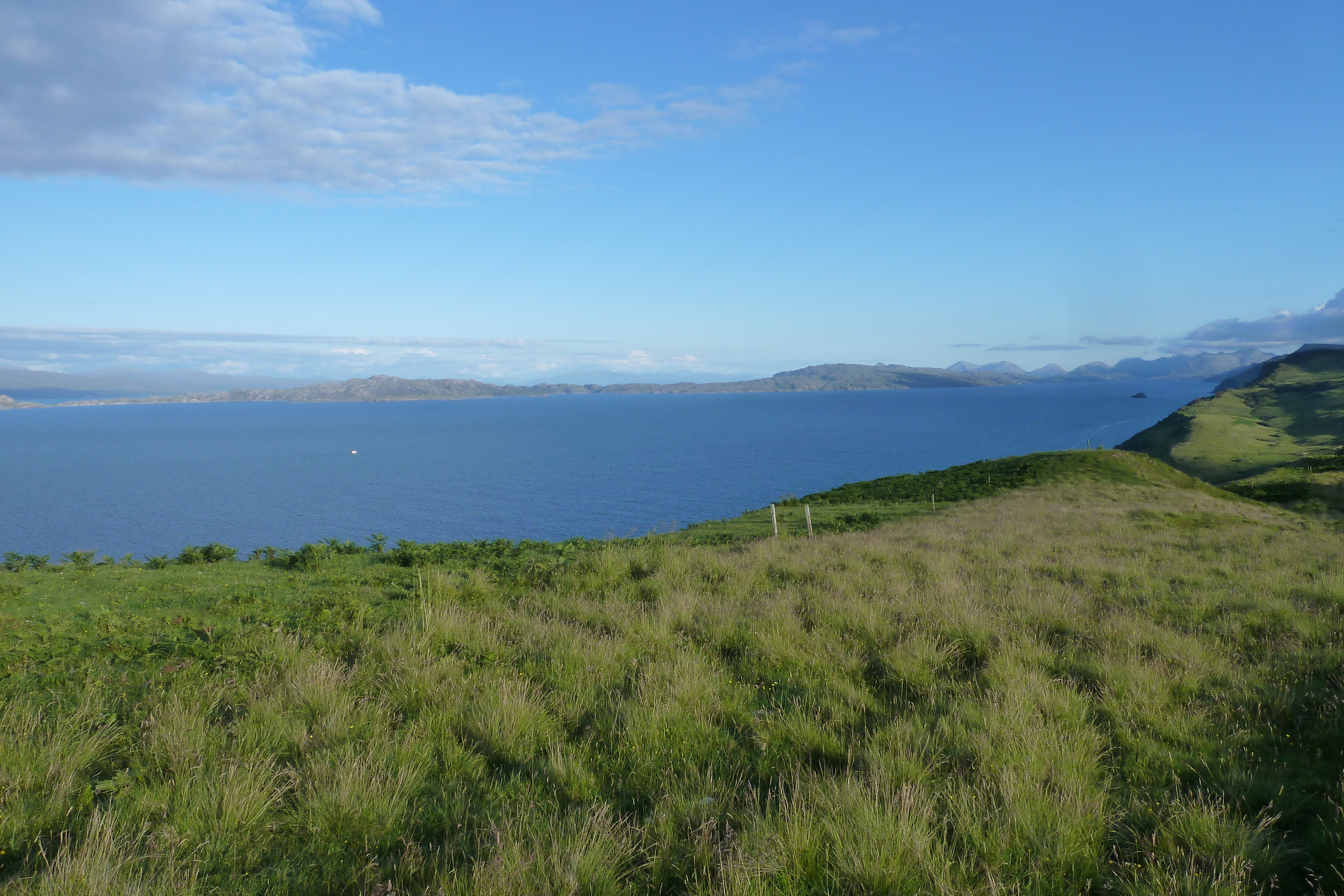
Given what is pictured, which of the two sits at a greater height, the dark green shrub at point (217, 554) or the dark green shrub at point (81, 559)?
the dark green shrub at point (81, 559)

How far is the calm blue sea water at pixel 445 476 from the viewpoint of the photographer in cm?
5638

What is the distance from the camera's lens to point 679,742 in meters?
5.35

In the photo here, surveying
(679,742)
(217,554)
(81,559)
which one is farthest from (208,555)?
(679,742)

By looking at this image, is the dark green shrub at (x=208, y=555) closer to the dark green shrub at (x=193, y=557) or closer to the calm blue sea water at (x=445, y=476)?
the dark green shrub at (x=193, y=557)

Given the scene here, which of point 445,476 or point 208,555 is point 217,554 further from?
point 445,476

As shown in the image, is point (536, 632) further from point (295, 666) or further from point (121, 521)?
point (121, 521)

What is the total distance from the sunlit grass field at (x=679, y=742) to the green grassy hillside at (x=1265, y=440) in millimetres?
43310

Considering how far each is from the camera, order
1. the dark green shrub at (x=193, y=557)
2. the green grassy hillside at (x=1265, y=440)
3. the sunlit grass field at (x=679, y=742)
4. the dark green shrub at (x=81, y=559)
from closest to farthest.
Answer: the sunlit grass field at (x=679, y=742) → the dark green shrub at (x=81, y=559) → the dark green shrub at (x=193, y=557) → the green grassy hillside at (x=1265, y=440)

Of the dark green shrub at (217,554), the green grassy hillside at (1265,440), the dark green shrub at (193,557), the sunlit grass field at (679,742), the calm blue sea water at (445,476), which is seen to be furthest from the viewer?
the calm blue sea water at (445,476)

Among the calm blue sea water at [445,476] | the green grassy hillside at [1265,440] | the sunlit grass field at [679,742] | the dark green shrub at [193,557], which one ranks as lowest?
the calm blue sea water at [445,476]

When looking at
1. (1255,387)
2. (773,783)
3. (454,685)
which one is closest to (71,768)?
(454,685)

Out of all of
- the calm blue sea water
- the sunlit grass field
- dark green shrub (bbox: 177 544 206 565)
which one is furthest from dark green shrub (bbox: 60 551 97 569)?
the calm blue sea water

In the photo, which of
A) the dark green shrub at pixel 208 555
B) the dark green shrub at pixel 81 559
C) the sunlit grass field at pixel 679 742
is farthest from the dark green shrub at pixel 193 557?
the sunlit grass field at pixel 679 742

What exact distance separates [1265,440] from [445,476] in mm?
105784
